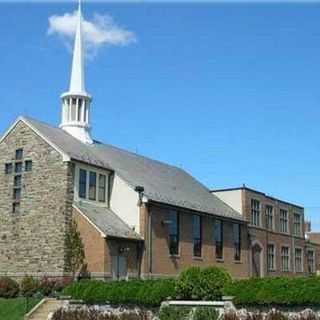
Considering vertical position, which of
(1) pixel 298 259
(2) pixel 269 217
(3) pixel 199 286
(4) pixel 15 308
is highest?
(2) pixel 269 217

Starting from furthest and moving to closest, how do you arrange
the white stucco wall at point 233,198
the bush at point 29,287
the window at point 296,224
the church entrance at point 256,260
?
1. the window at point 296,224
2. the church entrance at point 256,260
3. the white stucco wall at point 233,198
4. the bush at point 29,287

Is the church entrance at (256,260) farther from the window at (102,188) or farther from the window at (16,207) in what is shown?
the window at (16,207)

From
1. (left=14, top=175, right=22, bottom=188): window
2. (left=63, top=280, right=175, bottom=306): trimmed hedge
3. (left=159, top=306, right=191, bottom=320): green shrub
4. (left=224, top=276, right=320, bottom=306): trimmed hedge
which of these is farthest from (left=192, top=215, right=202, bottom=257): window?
(left=159, top=306, right=191, bottom=320): green shrub

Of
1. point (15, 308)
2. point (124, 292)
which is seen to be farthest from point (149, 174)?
point (124, 292)

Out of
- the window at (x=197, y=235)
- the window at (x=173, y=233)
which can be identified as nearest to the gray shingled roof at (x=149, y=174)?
the window at (x=197, y=235)

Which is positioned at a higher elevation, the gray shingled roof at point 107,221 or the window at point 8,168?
the window at point 8,168

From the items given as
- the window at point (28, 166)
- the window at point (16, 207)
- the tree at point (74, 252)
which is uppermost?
the window at point (28, 166)

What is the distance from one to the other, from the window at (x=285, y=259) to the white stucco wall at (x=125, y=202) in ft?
80.6

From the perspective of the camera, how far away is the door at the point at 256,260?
54.7 m

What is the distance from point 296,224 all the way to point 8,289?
37879mm

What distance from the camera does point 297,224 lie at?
65.7m

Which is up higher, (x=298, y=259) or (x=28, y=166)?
(x=28, y=166)

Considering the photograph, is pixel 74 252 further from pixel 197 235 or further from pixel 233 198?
pixel 233 198

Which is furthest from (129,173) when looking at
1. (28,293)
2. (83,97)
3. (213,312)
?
(213,312)
